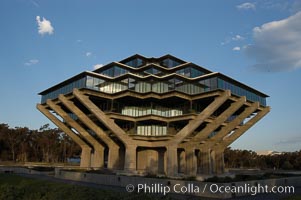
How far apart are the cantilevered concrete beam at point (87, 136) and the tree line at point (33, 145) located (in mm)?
40465

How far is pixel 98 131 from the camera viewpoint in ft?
164

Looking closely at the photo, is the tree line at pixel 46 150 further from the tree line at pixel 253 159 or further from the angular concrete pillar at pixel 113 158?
the angular concrete pillar at pixel 113 158

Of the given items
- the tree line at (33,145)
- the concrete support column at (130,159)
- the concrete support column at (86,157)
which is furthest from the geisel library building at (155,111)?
the tree line at (33,145)

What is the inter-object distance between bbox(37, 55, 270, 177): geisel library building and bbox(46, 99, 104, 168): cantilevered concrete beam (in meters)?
0.18

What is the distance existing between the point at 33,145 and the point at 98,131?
5256 centimetres

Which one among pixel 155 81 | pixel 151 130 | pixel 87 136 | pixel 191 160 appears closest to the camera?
pixel 191 160

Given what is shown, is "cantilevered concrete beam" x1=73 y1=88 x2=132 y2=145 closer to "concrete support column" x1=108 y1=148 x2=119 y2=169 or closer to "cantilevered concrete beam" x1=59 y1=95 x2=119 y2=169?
"cantilevered concrete beam" x1=59 y1=95 x2=119 y2=169

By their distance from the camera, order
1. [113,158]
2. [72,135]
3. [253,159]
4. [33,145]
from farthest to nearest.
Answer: [253,159], [33,145], [72,135], [113,158]

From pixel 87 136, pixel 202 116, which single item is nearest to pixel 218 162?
pixel 202 116

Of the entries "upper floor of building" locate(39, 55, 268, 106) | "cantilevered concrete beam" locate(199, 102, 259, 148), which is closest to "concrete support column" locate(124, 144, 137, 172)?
"upper floor of building" locate(39, 55, 268, 106)

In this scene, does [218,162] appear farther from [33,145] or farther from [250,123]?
[33,145]

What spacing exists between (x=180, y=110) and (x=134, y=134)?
9558 millimetres

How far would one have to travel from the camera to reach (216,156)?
57906 millimetres

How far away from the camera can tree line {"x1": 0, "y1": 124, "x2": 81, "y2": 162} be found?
86.2 m
